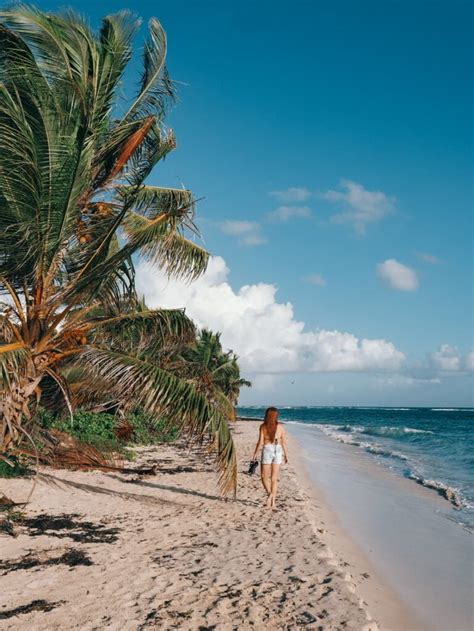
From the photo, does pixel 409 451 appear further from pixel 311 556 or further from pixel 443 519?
pixel 311 556

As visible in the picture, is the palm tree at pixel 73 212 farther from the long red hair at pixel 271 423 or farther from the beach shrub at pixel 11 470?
the beach shrub at pixel 11 470

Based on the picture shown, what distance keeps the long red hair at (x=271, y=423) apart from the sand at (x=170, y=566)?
53.6 inches

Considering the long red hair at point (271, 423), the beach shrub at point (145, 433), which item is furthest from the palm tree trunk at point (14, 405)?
the beach shrub at point (145, 433)

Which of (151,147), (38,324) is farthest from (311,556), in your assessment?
(151,147)

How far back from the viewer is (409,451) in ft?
96.0

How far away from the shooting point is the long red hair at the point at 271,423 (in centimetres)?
889

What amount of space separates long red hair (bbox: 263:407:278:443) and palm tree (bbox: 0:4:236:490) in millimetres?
1170

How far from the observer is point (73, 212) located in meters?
7.20

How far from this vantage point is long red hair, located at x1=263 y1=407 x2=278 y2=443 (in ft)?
29.2

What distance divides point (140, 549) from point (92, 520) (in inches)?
69.0

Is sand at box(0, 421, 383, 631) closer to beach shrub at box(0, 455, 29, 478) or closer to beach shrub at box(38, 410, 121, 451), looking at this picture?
beach shrub at box(0, 455, 29, 478)

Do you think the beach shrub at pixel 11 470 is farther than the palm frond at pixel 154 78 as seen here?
Yes

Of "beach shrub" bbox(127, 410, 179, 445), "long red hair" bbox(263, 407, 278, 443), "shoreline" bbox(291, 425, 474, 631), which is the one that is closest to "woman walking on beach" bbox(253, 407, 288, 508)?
"long red hair" bbox(263, 407, 278, 443)

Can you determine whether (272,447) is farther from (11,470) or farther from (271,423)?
(11,470)
